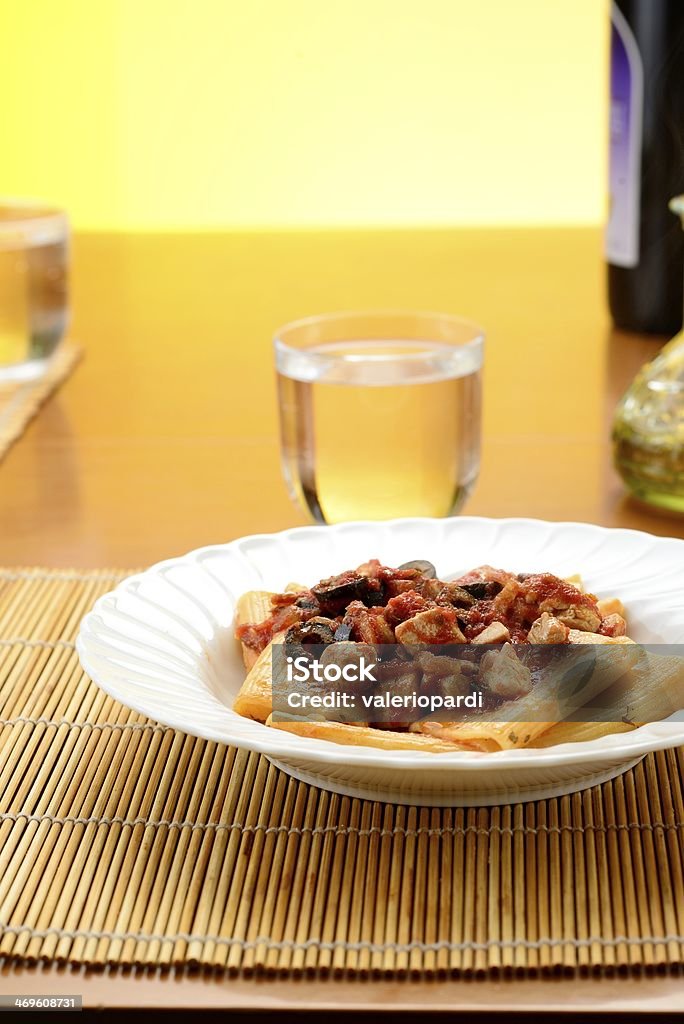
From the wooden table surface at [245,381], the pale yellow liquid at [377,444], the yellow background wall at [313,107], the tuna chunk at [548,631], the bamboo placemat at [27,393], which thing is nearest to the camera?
the tuna chunk at [548,631]

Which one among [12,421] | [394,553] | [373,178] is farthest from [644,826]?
[373,178]

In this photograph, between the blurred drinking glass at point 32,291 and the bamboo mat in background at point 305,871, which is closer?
the bamboo mat in background at point 305,871

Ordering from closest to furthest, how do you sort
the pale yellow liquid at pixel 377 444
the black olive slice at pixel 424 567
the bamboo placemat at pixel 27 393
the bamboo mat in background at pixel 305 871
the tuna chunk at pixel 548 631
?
the bamboo mat in background at pixel 305 871 → the tuna chunk at pixel 548 631 → the black olive slice at pixel 424 567 → the pale yellow liquid at pixel 377 444 → the bamboo placemat at pixel 27 393

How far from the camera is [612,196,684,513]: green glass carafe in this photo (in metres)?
1.10

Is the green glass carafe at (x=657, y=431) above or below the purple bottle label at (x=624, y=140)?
below

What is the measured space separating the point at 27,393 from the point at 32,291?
0.42ft

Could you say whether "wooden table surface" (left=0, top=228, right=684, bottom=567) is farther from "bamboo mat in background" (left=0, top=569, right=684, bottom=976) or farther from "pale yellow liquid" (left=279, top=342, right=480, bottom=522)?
"bamboo mat in background" (left=0, top=569, right=684, bottom=976)

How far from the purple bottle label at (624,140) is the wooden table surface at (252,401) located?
0.14m

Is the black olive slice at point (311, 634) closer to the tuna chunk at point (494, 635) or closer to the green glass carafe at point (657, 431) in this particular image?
the tuna chunk at point (494, 635)

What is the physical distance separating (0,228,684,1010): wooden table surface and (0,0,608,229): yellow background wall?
119 centimetres

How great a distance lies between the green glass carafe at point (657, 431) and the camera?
110 cm

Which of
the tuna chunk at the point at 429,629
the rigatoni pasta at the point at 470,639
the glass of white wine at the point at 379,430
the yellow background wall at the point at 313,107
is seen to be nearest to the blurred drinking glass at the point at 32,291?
the glass of white wine at the point at 379,430

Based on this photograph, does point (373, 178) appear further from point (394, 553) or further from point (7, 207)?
point (394, 553)

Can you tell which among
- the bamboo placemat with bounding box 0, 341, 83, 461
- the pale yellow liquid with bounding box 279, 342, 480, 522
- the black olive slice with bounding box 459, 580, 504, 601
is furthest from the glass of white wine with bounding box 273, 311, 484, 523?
the bamboo placemat with bounding box 0, 341, 83, 461
